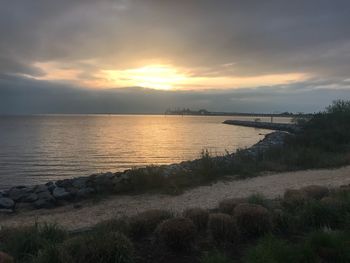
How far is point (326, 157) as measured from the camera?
21625mm

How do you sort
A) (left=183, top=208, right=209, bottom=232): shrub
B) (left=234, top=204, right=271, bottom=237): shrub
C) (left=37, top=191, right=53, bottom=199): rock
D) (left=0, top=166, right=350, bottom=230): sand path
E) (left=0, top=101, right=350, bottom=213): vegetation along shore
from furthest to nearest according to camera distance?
1. (left=0, top=101, right=350, bottom=213): vegetation along shore
2. (left=37, top=191, right=53, bottom=199): rock
3. (left=0, top=166, right=350, bottom=230): sand path
4. (left=183, top=208, right=209, bottom=232): shrub
5. (left=234, top=204, right=271, bottom=237): shrub

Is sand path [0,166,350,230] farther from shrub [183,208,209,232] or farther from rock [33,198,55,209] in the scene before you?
shrub [183,208,209,232]

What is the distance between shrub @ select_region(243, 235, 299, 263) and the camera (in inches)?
204

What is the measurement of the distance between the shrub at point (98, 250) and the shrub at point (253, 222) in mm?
1970

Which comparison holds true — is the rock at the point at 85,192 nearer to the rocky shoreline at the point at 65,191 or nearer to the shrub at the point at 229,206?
the rocky shoreline at the point at 65,191

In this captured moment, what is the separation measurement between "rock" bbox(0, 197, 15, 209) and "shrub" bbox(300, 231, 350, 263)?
11813mm

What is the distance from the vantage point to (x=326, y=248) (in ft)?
18.4

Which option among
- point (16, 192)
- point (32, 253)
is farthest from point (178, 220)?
point (16, 192)

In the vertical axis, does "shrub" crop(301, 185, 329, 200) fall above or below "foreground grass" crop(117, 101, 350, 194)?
above

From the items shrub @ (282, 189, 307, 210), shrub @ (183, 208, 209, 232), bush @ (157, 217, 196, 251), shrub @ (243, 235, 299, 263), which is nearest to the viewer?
shrub @ (243, 235, 299, 263)

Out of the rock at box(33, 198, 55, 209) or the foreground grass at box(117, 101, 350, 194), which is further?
the foreground grass at box(117, 101, 350, 194)

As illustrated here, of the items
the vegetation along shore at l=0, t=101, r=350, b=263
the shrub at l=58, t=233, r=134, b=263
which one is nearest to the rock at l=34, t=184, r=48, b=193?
the vegetation along shore at l=0, t=101, r=350, b=263

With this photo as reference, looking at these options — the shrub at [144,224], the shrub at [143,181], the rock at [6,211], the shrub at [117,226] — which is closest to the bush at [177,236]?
the shrub at [144,224]

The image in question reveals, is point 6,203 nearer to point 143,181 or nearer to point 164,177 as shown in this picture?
point 143,181
